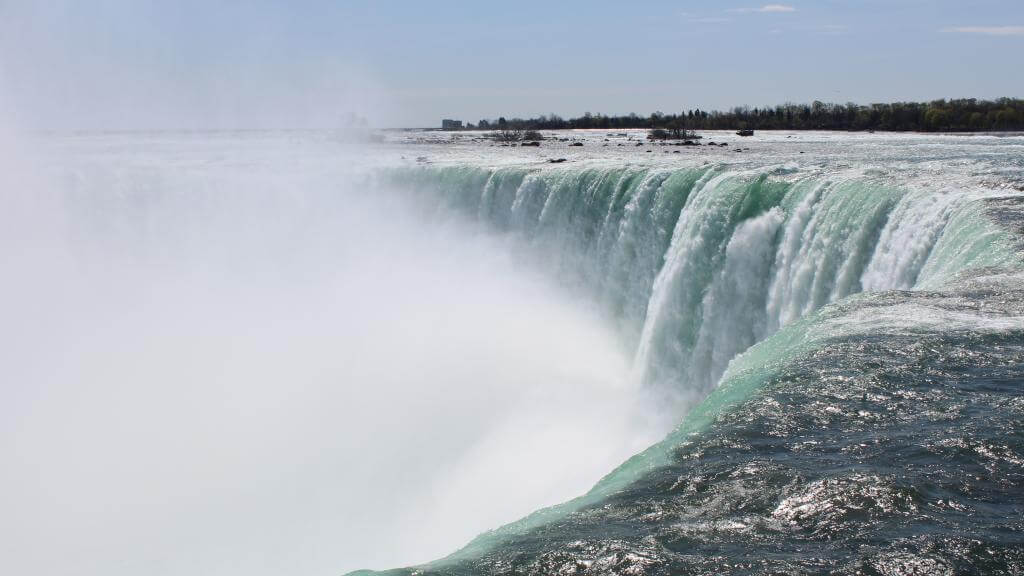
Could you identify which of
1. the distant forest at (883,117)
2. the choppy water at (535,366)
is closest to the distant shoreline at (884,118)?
the distant forest at (883,117)

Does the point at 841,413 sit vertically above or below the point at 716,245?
above

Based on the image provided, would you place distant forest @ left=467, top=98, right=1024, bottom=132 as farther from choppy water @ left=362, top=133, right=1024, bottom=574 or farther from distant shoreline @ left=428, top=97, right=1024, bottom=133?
choppy water @ left=362, top=133, right=1024, bottom=574

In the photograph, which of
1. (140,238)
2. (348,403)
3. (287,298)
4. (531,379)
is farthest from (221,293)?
(531,379)

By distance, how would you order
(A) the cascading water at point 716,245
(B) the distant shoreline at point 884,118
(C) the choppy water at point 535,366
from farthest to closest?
1. (B) the distant shoreline at point 884,118
2. (A) the cascading water at point 716,245
3. (C) the choppy water at point 535,366

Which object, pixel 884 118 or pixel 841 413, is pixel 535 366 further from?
pixel 884 118

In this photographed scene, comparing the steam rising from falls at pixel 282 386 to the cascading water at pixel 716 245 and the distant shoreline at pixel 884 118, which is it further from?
the distant shoreline at pixel 884 118

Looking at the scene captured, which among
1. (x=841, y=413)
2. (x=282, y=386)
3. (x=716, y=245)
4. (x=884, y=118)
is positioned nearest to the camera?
(x=841, y=413)

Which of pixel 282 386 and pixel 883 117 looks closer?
pixel 282 386

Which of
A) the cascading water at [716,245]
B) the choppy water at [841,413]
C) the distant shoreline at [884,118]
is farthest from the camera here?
the distant shoreline at [884,118]

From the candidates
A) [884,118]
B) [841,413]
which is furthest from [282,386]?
[884,118]

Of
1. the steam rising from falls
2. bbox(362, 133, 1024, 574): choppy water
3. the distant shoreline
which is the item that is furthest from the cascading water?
the distant shoreline
